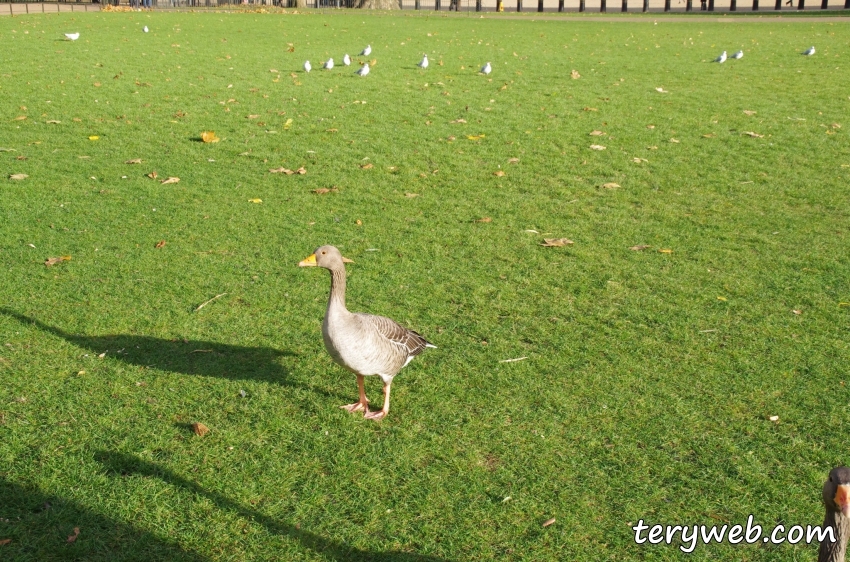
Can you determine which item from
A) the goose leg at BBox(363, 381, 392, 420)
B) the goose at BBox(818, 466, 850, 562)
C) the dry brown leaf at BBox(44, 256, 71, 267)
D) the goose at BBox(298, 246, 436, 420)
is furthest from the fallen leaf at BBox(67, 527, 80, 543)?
the dry brown leaf at BBox(44, 256, 71, 267)

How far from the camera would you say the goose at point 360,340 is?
4.50 meters

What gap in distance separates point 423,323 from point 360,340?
154 centimetres

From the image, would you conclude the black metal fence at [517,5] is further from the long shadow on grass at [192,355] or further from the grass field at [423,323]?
the long shadow on grass at [192,355]

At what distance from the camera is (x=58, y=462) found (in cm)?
424

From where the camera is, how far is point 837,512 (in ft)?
9.76

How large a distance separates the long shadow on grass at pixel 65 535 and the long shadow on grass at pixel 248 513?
35 cm

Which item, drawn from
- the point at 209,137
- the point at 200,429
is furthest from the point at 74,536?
the point at 209,137

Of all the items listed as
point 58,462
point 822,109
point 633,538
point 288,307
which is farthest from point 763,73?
point 58,462

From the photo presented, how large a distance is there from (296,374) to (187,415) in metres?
0.86

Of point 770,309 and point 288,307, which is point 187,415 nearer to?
point 288,307

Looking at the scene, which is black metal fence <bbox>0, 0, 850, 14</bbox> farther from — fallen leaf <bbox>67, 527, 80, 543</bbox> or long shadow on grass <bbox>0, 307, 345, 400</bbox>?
fallen leaf <bbox>67, 527, 80, 543</bbox>

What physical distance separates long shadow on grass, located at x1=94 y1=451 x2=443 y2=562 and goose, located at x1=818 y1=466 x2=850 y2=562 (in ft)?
5.93

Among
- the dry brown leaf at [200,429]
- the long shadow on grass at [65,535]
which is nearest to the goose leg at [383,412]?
the dry brown leaf at [200,429]

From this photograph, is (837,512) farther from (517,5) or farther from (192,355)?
(517,5)
